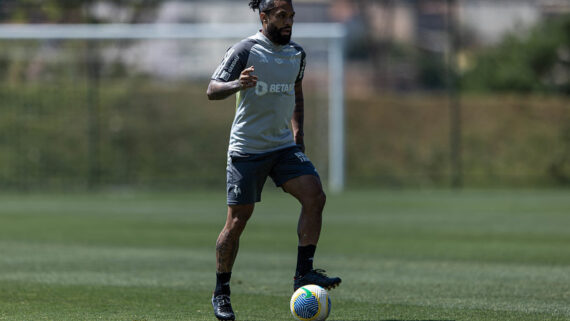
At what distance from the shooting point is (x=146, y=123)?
27906 millimetres

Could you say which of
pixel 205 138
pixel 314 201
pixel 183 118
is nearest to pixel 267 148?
pixel 314 201

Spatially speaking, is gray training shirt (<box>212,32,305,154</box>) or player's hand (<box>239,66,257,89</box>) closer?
player's hand (<box>239,66,257,89</box>)

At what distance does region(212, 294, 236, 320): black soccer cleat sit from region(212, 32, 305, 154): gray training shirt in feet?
3.67

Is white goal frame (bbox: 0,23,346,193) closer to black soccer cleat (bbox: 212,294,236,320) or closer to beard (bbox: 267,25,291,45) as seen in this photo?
beard (bbox: 267,25,291,45)

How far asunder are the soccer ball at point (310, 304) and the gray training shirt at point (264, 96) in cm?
116

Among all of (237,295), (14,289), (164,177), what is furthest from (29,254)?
(164,177)

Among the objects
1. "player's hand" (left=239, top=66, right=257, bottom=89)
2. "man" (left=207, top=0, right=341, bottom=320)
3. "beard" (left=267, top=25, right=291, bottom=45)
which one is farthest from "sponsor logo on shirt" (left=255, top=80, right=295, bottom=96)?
"player's hand" (left=239, top=66, right=257, bottom=89)

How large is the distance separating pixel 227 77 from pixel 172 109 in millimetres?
21011

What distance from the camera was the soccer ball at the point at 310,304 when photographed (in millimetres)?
7137

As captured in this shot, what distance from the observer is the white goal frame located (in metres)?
25.8

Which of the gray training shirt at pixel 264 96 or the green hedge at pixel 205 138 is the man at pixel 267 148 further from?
the green hedge at pixel 205 138

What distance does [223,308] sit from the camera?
24.4 ft

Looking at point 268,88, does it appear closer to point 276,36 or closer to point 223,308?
point 276,36

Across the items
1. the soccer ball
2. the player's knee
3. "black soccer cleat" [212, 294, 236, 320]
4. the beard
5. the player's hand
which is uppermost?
the beard
